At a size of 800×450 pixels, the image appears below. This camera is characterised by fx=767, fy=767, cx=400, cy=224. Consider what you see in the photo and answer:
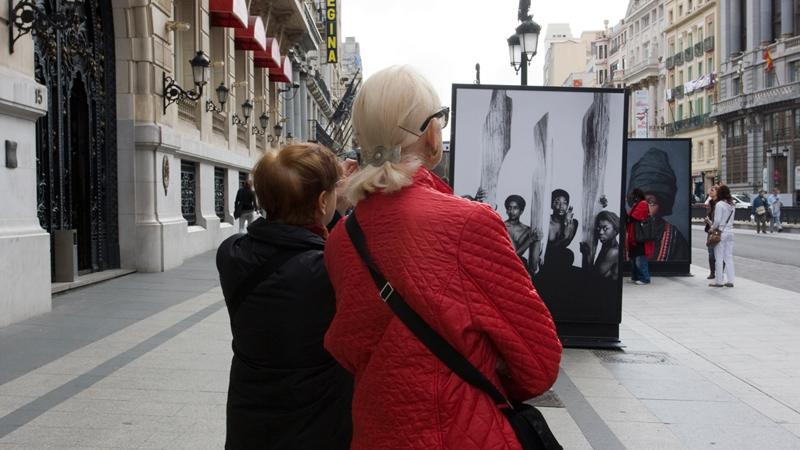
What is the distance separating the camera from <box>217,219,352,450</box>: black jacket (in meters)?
2.33

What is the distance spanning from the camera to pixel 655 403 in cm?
551

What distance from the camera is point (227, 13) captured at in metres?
19.5

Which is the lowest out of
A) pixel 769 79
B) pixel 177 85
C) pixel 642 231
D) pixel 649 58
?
pixel 642 231

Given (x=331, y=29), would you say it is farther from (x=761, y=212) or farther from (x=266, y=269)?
(x=266, y=269)

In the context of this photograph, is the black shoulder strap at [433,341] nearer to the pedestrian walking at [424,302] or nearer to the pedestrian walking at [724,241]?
the pedestrian walking at [424,302]

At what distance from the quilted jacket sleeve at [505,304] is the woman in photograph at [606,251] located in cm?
575

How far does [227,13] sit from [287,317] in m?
18.5

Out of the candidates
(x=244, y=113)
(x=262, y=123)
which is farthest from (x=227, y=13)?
(x=262, y=123)

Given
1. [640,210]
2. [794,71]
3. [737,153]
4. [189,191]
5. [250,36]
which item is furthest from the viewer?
[737,153]

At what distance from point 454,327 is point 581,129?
586 cm

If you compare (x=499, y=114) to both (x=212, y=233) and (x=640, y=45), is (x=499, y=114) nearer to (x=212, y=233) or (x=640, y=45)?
(x=212, y=233)

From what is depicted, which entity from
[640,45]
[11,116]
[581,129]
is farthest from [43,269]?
[640,45]

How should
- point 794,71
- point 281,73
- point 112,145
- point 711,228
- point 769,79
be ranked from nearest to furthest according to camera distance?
point 112,145, point 711,228, point 281,73, point 794,71, point 769,79

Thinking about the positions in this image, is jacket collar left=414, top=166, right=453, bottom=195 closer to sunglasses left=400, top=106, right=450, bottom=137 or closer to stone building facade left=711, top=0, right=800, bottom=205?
sunglasses left=400, top=106, right=450, bottom=137
